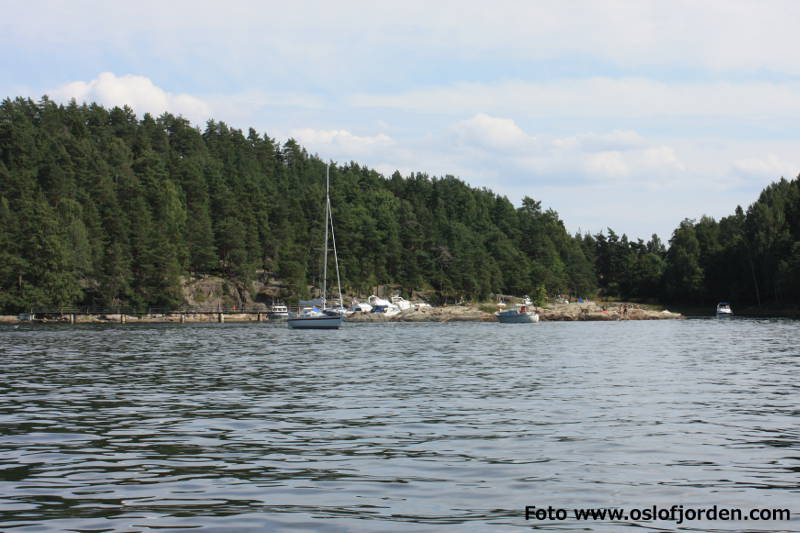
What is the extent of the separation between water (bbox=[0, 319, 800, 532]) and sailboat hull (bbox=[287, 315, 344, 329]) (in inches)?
2259

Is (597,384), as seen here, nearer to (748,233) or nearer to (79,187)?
(79,187)

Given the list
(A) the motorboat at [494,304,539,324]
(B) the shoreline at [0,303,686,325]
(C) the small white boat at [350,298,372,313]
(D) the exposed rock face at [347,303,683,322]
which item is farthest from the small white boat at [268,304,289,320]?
(A) the motorboat at [494,304,539,324]

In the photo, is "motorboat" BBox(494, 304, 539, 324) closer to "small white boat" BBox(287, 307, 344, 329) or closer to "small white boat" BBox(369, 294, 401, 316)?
"small white boat" BBox(369, 294, 401, 316)

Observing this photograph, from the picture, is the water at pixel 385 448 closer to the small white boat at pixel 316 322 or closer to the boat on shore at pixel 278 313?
the small white boat at pixel 316 322

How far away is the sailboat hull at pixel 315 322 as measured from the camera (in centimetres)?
9525

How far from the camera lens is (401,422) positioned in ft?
71.8

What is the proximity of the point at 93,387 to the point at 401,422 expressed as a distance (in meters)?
14.4

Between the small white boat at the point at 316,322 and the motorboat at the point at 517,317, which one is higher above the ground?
the small white boat at the point at 316,322

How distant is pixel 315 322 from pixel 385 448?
7798 cm

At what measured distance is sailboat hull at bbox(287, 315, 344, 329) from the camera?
3750 inches

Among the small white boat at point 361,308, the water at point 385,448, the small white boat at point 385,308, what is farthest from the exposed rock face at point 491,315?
the water at point 385,448

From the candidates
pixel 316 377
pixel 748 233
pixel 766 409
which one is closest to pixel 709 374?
pixel 766 409

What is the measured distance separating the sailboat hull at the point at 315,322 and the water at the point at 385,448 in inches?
2259

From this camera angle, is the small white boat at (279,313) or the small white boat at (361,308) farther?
the small white boat at (361,308)
